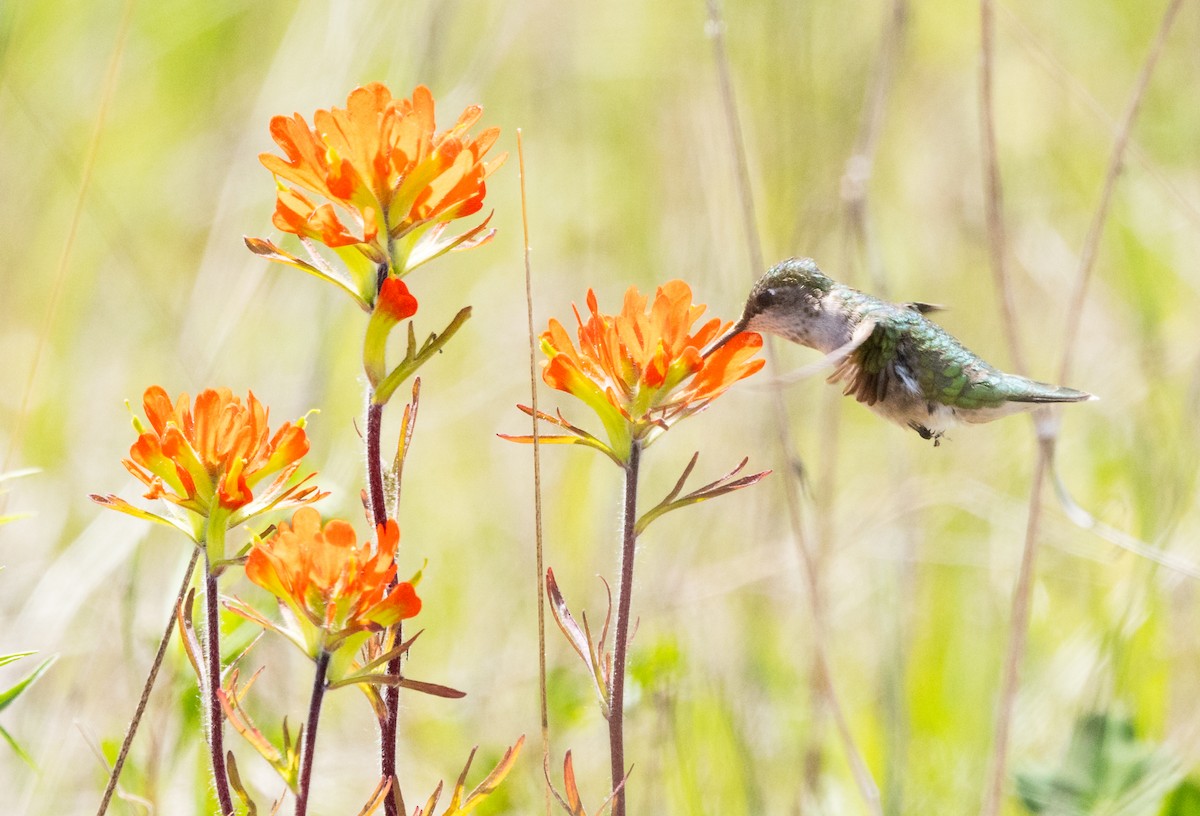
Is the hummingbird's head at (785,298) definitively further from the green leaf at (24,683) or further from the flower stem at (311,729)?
the green leaf at (24,683)

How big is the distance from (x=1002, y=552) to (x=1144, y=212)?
5.34 feet

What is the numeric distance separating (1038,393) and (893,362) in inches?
8.8

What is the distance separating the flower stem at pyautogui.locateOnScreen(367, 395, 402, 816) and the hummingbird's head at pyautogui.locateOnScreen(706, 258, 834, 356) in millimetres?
769

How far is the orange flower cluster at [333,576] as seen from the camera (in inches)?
47.8

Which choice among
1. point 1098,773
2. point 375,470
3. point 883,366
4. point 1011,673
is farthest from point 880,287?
point 375,470

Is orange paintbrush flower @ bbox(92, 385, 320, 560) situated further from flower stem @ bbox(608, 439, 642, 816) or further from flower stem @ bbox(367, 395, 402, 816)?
flower stem @ bbox(608, 439, 642, 816)

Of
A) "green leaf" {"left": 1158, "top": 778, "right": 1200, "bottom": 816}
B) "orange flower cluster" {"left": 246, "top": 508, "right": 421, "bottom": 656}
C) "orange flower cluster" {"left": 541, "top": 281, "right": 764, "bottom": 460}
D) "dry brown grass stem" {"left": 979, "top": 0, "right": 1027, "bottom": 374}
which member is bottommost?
"green leaf" {"left": 1158, "top": 778, "right": 1200, "bottom": 816}

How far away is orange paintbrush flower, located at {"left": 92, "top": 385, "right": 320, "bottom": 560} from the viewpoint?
1.33 meters

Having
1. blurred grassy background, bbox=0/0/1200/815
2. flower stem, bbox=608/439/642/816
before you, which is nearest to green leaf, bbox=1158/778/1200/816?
blurred grassy background, bbox=0/0/1200/815

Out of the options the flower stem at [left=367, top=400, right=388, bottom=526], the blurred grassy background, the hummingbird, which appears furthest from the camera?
the blurred grassy background

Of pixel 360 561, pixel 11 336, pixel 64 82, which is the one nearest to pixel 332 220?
pixel 360 561

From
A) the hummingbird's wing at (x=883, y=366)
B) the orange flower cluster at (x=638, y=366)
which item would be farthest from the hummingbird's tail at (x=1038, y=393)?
the orange flower cluster at (x=638, y=366)

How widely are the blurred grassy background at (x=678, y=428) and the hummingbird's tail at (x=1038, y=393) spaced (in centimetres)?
66

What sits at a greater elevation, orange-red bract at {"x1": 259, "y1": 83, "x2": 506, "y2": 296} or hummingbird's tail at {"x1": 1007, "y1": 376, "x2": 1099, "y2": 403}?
orange-red bract at {"x1": 259, "y1": 83, "x2": 506, "y2": 296}
